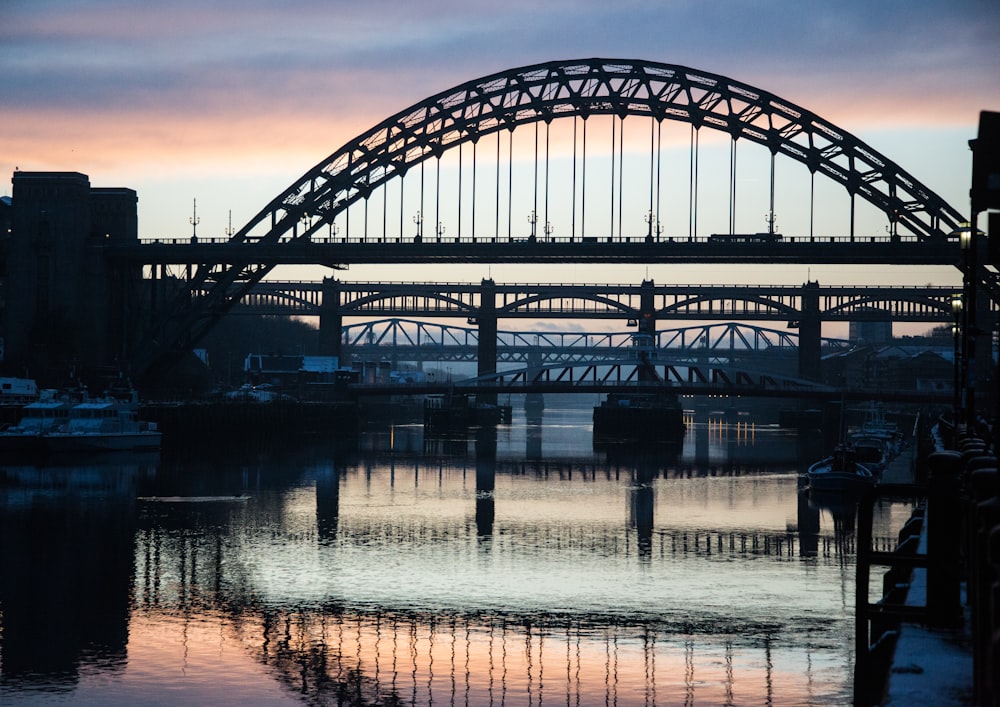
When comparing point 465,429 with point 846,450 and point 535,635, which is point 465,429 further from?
point 535,635

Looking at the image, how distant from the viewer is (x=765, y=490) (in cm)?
5753

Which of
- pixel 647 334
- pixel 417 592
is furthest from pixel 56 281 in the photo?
pixel 647 334

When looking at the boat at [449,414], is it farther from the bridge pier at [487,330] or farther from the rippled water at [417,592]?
the rippled water at [417,592]

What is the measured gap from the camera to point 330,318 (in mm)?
127062

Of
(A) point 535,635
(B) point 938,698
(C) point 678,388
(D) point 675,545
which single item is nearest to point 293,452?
(C) point 678,388

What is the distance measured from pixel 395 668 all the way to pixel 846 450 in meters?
37.5

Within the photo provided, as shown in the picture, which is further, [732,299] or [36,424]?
[732,299]

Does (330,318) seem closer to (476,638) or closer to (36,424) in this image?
(36,424)

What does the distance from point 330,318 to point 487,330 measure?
15.1 metres

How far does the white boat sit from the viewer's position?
63559 millimetres

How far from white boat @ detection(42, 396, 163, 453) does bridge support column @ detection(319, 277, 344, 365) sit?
2239 inches

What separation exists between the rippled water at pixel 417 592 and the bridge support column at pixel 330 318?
222 ft

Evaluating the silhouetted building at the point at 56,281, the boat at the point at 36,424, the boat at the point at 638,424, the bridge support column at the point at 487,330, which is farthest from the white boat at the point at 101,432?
the bridge support column at the point at 487,330

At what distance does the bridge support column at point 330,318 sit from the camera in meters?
126
